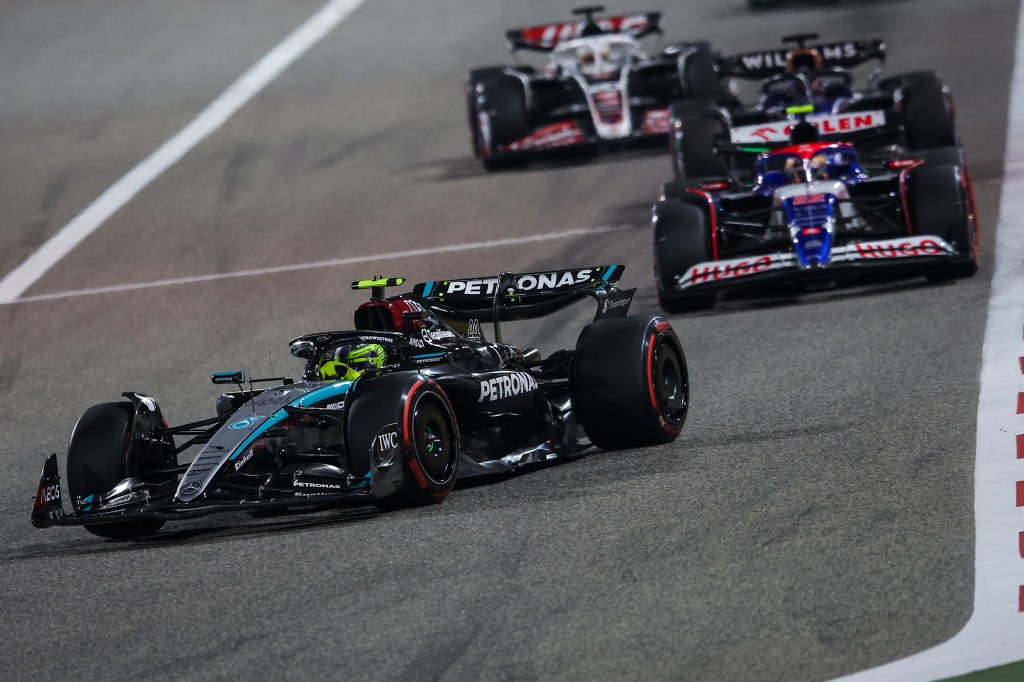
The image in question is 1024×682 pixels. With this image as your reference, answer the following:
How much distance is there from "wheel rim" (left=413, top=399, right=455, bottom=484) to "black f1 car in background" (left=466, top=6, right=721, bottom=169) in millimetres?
12380

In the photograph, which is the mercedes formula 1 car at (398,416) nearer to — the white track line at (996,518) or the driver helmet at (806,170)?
the white track line at (996,518)

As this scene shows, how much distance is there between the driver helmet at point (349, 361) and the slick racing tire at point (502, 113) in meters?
11.8

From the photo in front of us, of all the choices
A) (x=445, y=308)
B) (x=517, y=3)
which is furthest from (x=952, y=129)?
(x=517, y=3)

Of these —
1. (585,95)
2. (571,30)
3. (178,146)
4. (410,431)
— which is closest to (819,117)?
(585,95)

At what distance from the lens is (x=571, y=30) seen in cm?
2227

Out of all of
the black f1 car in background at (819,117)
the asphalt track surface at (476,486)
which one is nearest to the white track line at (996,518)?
the asphalt track surface at (476,486)

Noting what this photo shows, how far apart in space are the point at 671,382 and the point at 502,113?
11306mm

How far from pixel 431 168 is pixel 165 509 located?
14.6 m

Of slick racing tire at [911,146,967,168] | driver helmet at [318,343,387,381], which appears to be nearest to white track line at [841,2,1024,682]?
slick racing tire at [911,146,967,168]

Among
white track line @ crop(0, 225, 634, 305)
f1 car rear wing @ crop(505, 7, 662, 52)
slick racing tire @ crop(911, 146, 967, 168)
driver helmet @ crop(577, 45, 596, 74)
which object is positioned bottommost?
white track line @ crop(0, 225, 634, 305)

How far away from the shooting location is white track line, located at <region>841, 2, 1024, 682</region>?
6.26 meters

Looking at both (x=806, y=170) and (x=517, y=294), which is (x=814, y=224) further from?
(x=517, y=294)

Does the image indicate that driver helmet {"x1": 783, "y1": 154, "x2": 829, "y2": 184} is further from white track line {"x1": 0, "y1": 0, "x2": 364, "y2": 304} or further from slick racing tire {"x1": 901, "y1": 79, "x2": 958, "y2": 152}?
white track line {"x1": 0, "y1": 0, "x2": 364, "y2": 304}

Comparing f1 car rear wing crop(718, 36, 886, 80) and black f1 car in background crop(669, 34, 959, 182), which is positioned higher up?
f1 car rear wing crop(718, 36, 886, 80)
